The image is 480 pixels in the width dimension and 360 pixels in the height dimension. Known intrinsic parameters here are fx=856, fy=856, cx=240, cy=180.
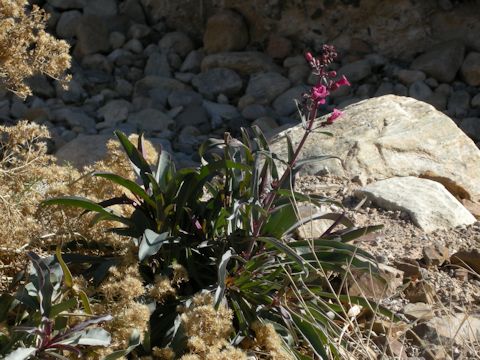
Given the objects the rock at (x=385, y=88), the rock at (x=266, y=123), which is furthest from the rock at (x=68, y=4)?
the rock at (x=385, y=88)

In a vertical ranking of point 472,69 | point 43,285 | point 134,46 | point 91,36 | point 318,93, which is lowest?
point 472,69

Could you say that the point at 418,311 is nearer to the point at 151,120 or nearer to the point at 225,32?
the point at 151,120

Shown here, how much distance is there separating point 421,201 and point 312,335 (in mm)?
1717

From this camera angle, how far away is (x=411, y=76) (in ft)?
31.0

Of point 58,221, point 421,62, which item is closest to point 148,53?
point 421,62

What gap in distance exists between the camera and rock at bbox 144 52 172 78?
10461mm

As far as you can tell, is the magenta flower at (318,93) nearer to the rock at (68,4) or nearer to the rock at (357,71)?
the rock at (357,71)

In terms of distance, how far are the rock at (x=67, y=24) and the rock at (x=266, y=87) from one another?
2.45 metres

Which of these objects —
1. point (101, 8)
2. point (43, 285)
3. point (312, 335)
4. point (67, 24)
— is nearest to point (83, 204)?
point (43, 285)

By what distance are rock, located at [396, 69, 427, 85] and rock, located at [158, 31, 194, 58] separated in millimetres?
2788

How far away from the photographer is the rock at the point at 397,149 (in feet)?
16.8

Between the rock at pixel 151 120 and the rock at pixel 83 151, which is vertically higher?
the rock at pixel 83 151

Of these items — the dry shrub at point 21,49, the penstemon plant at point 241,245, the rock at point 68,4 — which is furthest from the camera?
the rock at point 68,4

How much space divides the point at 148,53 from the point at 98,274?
25.6 ft
